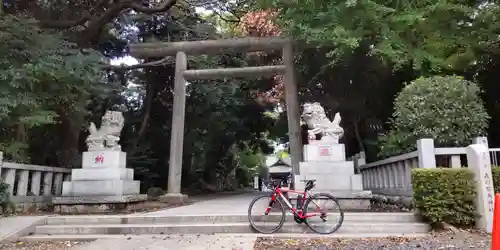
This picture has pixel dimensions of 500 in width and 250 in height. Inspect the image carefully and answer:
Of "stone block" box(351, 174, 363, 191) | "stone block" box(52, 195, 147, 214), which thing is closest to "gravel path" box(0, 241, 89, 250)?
"stone block" box(52, 195, 147, 214)

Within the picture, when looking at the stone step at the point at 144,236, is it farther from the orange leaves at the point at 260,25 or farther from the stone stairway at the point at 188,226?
the orange leaves at the point at 260,25

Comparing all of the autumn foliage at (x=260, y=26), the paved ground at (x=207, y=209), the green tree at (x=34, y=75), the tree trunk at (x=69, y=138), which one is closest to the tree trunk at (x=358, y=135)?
the autumn foliage at (x=260, y=26)

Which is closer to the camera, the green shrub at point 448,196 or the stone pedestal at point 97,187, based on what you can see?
the green shrub at point 448,196

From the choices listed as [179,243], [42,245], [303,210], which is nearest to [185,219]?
[179,243]

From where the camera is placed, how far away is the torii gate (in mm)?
10672

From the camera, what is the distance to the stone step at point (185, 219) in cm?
636

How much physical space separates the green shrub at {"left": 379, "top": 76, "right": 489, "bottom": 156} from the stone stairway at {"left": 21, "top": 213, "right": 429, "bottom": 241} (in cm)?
162

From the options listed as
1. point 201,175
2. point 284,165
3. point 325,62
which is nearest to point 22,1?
point 325,62

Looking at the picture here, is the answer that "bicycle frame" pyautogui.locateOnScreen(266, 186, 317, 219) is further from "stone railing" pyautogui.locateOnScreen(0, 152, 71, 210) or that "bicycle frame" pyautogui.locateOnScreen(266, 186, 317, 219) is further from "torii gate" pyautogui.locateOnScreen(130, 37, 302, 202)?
"stone railing" pyautogui.locateOnScreen(0, 152, 71, 210)

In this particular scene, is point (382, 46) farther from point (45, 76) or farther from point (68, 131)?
point (68, 131)

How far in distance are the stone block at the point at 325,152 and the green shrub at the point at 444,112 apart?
1342mm

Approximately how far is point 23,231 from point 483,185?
7298 mm

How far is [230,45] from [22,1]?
19.1 feet

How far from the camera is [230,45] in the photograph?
36.6 ft
